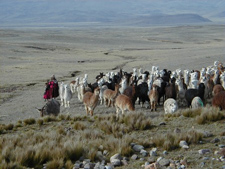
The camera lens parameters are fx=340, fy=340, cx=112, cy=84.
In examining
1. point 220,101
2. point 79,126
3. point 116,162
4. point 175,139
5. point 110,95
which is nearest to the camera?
point 116,162

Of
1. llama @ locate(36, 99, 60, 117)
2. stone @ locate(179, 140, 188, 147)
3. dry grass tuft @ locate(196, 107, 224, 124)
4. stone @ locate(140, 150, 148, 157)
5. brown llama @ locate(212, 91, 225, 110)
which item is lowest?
llama @ locate(36, 99, 60, 117)

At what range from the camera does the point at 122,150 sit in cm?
632

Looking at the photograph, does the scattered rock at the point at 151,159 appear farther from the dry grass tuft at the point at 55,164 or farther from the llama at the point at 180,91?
the llama at the point at 180,91

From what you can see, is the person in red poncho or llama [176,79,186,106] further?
the person in red poncho

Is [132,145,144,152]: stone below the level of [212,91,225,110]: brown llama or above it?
below

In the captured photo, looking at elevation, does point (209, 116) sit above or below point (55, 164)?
above

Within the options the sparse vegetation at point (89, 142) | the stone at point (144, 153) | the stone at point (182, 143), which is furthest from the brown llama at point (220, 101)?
the stone at point (144, 153)

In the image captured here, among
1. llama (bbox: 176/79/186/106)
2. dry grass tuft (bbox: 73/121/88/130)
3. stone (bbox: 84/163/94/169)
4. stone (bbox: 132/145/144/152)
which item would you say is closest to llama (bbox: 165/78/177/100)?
llama (bbox: 176/79/186/106)

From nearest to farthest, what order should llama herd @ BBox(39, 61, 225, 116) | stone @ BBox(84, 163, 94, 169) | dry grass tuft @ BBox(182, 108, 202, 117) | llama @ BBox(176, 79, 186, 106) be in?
stone @ BBox(84, 163, 94, 169), dry grass tuft @ BBox(182, 108, 202, 117), llama herd @ BBox(39, 61, 225, 116), llama @ BBox(176, 79, 186, 106)

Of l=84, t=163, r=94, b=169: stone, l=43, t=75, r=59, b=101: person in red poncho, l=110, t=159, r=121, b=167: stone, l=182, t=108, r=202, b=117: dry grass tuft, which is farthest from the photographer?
l=43, t=75, r=59, b=101: person in red poncho

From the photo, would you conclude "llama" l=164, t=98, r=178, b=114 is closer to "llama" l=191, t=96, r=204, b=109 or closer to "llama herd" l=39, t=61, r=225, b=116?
"llama herd" l=39, t=61, r=225, b=116

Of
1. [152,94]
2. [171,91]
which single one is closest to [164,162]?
[152,94]

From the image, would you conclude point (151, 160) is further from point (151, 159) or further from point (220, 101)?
point (220, 101)

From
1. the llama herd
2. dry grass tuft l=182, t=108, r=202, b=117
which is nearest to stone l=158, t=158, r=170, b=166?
dry grass tuft l=182, t=108, r=202, b=117
